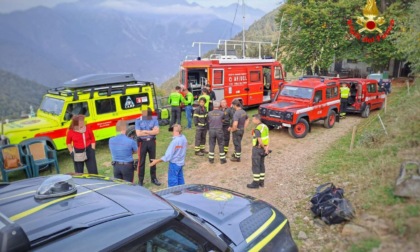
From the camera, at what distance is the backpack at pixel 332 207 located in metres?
5.12

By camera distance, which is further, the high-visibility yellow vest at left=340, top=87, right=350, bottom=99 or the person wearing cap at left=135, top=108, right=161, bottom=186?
the high-visibility yellow vest at left=340, top=87, right=350, bottom=99

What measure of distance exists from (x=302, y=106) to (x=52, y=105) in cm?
842

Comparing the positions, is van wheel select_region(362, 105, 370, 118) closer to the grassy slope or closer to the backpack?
the grassy slope

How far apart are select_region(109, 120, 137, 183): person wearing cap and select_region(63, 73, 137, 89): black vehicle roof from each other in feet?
15.6

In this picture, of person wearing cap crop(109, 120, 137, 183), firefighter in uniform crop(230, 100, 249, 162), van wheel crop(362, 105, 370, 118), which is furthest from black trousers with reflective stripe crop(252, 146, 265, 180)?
van wheel crop(362, 105, 370, 118)

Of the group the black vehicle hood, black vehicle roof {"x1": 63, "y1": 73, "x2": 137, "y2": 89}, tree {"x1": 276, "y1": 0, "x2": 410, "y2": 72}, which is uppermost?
tree {"x1": 276, "y1": 0, "x2": 410, "y2": 72}

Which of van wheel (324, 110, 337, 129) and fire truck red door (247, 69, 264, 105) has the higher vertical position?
fire truck red door (247, 69, 264, 105)

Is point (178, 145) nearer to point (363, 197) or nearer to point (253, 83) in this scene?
point (363, 197)

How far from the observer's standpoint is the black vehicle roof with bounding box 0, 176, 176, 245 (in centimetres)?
191

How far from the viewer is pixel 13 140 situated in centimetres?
858

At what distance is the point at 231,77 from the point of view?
14.5 meters

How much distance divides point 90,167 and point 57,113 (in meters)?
3.25

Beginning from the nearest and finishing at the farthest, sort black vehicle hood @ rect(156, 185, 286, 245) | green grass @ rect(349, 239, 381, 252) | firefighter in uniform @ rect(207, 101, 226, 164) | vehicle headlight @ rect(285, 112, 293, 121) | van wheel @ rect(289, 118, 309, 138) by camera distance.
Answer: black vehicle hood @ rect(156, 185, 286, 245) → green grass @ rect(349, 239, 381, 252) → firefighter in uniform @ rect(207, 101, 226, 164) → vehicle headlight @ rect(285, 112, 293, 121) → van wheel @ rect(289, 118, 309, 138)

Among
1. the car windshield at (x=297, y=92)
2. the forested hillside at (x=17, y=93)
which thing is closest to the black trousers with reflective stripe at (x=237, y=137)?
the car windshield at (x=297, y=92)
